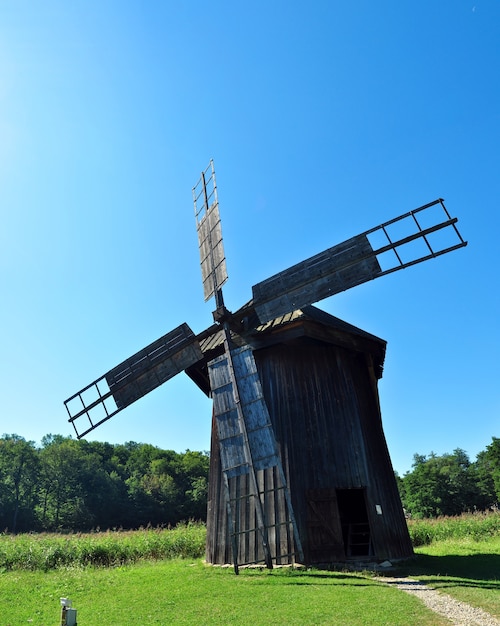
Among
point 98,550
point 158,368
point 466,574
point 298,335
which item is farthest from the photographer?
point 98,550

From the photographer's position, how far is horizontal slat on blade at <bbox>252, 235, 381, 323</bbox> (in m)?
9.85

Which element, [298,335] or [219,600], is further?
[298,335]

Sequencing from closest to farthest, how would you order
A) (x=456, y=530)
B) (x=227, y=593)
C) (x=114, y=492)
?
(x=227, y=593)
(x=456, y=530)
(x=114, y=492)

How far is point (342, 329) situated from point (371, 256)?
272cm

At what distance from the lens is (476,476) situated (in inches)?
2287

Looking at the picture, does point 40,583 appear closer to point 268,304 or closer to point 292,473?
point 292,473

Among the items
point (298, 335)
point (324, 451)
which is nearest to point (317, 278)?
point (298, 335)

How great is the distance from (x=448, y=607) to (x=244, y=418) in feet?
15.9

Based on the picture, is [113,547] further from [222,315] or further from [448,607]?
[448,607]

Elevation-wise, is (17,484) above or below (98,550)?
above

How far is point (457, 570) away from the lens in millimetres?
9602

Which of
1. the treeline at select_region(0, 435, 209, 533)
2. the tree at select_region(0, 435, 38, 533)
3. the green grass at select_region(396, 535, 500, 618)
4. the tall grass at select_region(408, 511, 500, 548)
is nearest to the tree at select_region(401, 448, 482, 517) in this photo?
the treeline at select_region(0, 435, 209, 533)

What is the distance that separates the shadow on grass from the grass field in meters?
0.02

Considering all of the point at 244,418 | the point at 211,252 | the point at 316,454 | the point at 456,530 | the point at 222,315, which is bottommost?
the point at 456,530
